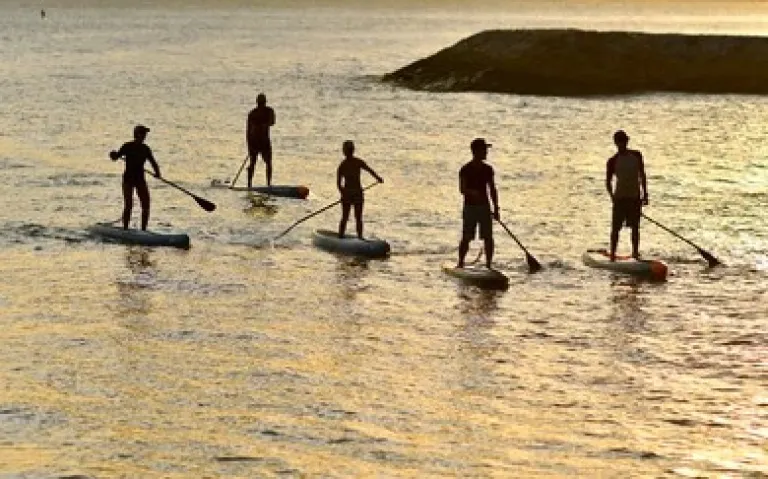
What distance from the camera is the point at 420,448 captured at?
47.0ft

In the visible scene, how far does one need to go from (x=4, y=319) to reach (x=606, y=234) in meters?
12.3

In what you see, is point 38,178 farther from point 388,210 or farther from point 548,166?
point 548,166

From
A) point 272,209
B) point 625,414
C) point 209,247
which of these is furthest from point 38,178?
point 625,414

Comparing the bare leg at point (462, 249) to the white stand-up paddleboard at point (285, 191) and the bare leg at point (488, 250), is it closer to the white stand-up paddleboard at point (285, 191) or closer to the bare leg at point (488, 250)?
the bare leg at point (488, 250)

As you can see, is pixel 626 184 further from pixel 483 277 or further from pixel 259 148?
pixel 259 148

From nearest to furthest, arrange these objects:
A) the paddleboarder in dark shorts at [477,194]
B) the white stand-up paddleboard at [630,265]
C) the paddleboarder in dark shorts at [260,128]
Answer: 1. the paddleboarder in dark shorts at [477,194]
2. the white stand-up paddleboard at [630,265]
3. the paddleboarder in dark shorts at [260,128]

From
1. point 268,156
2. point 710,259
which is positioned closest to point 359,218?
point 710,259

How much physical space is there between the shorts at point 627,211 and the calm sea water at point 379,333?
0.94 m

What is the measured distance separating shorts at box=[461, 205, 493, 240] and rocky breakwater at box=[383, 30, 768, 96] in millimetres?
45049

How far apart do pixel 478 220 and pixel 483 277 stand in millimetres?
916

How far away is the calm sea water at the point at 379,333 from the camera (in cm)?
1434

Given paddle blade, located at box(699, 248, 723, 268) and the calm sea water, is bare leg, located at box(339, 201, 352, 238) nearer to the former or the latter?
the calm sea water

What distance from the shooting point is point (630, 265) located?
23.3 meters

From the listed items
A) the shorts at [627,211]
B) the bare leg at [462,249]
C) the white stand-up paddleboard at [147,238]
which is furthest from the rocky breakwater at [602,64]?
the bare leg at [462,249]
